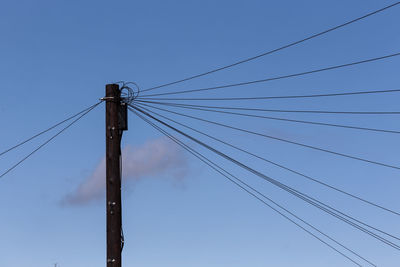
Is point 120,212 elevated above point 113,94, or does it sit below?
below

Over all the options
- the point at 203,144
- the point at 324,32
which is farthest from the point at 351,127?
the point at 203,144

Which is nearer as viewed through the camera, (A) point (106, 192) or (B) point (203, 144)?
(A) point (106, 192)

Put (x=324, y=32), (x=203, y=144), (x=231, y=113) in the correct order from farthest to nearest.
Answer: (x=231, y=113) → (x=203, y=144) → (x=324, y=32)

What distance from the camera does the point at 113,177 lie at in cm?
1697

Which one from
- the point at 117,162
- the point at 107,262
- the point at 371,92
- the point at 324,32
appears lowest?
the point at 107,262

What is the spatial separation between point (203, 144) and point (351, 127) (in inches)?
168

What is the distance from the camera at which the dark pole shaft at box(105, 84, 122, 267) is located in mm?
16547

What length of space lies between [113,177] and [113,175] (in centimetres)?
5

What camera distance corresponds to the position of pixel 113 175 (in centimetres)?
1698

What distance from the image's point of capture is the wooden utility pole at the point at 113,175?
16.5 m

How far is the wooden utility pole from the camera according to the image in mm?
16547

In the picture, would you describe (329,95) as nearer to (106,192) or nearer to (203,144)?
(203,144)

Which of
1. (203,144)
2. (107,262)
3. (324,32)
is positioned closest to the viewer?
(107,262)

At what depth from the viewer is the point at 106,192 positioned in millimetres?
16859
